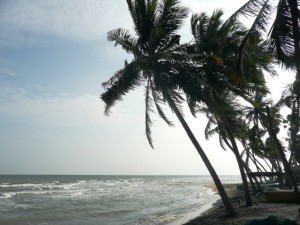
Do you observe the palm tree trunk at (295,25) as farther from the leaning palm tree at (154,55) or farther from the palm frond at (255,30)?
the leaning palm tree at (154,55)

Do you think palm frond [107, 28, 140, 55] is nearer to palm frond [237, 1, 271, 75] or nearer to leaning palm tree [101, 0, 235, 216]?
leaning palm tree [101, 0, 235, 216]

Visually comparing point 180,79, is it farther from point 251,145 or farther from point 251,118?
point 251,145

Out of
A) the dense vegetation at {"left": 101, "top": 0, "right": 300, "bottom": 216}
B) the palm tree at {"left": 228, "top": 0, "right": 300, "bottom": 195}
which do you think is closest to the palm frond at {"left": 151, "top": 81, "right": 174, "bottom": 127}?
the dense vegetation at {"left": 101, "top": 0, "right": 300, "bottom": 216}

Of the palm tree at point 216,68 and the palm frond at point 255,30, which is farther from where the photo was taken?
the palm tree at point 216,68

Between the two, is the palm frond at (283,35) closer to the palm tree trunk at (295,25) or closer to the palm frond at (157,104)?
the palm tree trunk at (295,25)

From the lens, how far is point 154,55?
527 inches

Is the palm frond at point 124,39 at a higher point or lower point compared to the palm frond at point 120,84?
higher

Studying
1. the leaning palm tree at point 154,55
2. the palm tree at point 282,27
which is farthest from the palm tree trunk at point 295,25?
the leaning palm tree at point 154,55

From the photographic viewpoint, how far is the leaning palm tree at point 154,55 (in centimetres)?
1334

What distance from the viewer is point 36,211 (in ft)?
86.9

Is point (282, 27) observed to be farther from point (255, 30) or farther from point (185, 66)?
point (185, 66)

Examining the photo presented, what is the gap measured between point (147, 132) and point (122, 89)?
2.84m

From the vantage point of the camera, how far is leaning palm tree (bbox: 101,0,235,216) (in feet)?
43.8

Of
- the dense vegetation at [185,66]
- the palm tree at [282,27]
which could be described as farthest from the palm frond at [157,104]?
the palm tree at [282,27]
